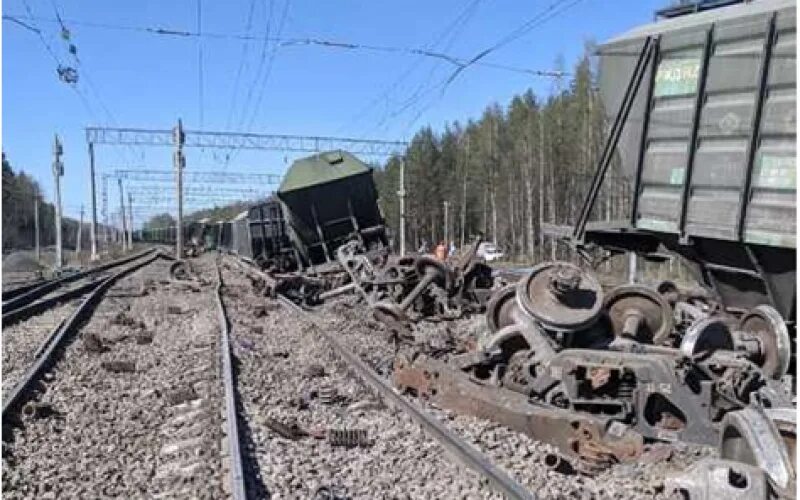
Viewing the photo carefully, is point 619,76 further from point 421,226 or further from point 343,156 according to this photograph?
point 421,226

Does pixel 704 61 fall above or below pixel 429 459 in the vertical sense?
above

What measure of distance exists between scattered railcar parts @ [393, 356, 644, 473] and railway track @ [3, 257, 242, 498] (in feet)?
5.87

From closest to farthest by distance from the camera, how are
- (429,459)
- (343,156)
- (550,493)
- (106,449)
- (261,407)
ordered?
(550,493) → (429,459) → (106,449) → (261,407) → (343,156)

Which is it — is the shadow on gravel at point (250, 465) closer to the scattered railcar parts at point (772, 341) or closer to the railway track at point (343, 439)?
the railway track at point (343, 439)

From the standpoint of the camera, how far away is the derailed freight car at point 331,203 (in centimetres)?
2142

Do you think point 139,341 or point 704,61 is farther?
point 139,341

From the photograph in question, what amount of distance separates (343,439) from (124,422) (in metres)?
2.00

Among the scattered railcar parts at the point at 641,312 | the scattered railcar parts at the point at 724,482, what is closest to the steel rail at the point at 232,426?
the scattered railcar parts at the point at 724,482

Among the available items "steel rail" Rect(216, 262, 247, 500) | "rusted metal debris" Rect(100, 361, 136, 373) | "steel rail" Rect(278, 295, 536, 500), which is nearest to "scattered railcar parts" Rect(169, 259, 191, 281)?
"steel rail" Rect(216, 262, 247, 500)

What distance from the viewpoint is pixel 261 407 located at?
8125 mm

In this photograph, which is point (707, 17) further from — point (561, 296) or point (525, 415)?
point (525, 415)

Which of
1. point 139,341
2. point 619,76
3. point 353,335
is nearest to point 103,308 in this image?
point 139,341

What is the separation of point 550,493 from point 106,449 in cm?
324

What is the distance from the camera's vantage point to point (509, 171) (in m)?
67.9
